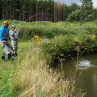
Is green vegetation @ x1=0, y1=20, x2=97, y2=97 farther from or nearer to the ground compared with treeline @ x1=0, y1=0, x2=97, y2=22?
nearer to the ground

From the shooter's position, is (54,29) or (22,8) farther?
(22,8)

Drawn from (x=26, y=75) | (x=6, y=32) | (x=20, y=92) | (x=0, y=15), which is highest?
(x=0, y=15)

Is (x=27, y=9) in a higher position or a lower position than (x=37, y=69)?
higher

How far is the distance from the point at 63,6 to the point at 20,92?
4135 cm

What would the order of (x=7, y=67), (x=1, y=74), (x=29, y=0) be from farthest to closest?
(x=29, y=0) → (x=7, y=67) → (x=1, y=74)

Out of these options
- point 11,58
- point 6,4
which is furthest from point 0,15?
point 11,58

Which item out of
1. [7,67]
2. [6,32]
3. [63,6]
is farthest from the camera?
[63,6]

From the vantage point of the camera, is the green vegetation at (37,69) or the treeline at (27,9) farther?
the treeline at (27,9)

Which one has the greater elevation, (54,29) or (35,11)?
(35,11)

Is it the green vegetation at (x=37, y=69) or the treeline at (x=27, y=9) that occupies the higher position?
the treeline at (x=27, y=9)

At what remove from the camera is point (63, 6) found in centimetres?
4306

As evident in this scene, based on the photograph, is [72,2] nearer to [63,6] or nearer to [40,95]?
[63,6]

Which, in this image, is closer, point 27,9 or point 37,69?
point 37,69

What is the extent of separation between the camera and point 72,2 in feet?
151
